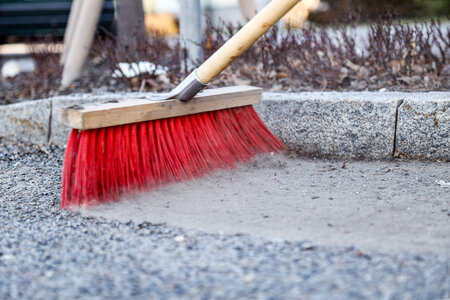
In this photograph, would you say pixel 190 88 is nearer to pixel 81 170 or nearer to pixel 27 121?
pixel 81 170

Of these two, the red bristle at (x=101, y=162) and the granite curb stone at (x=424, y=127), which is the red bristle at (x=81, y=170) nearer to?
the red bristle at (x=101, y=162)

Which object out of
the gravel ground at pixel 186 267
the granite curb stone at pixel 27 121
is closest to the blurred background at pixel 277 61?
the granite curb stone at pixel 27 121

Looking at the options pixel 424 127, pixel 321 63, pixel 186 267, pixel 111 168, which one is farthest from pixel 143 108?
pixel 321 63

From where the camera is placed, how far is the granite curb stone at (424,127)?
272 centimetres

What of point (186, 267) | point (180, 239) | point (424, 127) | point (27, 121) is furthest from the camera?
point (27, 121)

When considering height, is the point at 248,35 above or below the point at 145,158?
above

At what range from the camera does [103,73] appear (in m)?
4.76

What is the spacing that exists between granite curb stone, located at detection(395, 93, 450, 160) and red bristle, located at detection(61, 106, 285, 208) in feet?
A: 2.47

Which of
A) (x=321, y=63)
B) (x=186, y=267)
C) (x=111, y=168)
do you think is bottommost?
(x=186, y=267)

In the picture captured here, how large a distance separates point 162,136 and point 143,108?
17 cm

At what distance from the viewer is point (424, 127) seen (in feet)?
9.06

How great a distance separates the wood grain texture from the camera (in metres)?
2.16

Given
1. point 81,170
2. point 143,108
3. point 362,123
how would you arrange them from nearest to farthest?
1. point 81,170
2. point 143,108
3. point 362,123

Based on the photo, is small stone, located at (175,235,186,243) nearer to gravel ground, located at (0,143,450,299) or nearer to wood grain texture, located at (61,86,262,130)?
gravel ground, located at (0,143,450,299)
